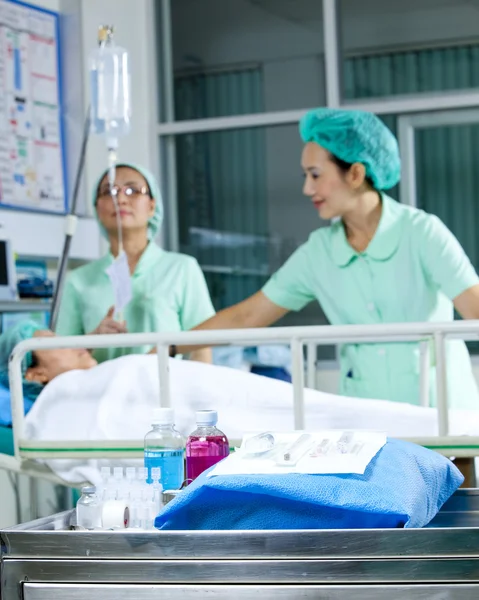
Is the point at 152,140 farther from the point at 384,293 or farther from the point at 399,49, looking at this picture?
Answer: the point at 384,293

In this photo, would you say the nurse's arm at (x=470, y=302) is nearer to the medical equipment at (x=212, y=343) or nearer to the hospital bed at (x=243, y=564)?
the medical equipment at (x=212, y=343)

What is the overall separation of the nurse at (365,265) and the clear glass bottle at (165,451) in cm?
115

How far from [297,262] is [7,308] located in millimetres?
1179

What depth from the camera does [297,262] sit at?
2682 mm

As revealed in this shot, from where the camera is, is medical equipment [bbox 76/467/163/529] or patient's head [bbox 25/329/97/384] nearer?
medical equipment [bbox 76/467/163/529]

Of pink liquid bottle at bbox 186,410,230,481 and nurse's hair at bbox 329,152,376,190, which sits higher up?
nurse's hair at bbox 329,152,376,190

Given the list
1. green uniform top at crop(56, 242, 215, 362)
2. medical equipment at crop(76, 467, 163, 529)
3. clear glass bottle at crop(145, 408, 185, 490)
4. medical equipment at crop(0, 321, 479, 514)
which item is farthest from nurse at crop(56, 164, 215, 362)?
medical equipment at crop(76, 467, 163, 529)

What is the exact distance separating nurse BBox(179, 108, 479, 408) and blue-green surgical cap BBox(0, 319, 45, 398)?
442 mm

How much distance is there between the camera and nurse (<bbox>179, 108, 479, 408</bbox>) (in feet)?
8.37

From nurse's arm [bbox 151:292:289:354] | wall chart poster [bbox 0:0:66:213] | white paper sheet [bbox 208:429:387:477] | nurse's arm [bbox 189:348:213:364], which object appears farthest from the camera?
wall chart poster [bbox 0:0:66:213]

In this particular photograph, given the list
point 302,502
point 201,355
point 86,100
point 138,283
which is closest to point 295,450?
point 302,502

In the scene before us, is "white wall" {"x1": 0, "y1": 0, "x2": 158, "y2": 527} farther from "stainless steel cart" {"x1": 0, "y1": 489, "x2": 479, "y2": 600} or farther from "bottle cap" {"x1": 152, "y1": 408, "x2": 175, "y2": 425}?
"stainless steel cart" {"x1": 0, "y1": 489, "x2": 479, "y2": 600}

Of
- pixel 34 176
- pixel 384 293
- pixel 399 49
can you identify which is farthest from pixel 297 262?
pixel 399 49

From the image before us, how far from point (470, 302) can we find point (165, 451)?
116 cm
